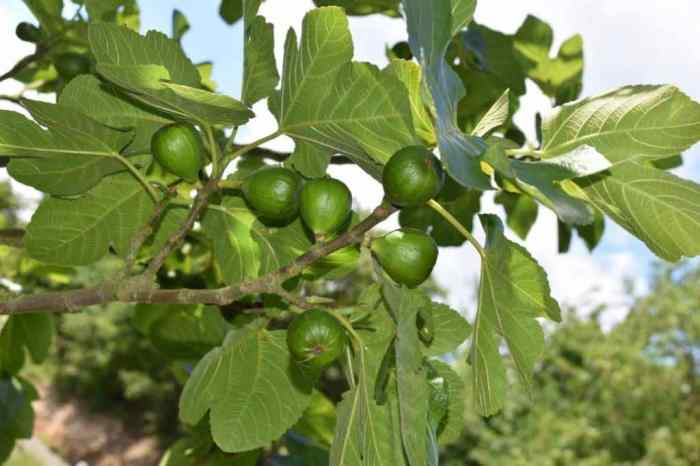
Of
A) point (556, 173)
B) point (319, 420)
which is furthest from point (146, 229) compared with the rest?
point (319, 420)

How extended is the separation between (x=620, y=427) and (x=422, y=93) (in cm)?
1457

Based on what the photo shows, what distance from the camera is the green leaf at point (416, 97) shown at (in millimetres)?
1001

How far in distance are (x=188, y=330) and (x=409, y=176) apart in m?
1.04

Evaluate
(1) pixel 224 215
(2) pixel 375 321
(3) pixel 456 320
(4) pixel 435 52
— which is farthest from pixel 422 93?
(1) pixel 224 215

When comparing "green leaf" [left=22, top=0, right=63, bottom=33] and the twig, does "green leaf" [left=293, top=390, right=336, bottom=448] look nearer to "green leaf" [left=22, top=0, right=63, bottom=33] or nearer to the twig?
the twig

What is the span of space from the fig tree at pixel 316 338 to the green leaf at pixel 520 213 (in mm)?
1350

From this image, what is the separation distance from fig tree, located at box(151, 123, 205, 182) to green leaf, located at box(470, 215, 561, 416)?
16.9 inches

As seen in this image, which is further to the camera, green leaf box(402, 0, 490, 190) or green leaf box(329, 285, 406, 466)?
green leaf box(329, 285, 406, 466)

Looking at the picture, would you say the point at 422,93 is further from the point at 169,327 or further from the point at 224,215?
the point at 169,327

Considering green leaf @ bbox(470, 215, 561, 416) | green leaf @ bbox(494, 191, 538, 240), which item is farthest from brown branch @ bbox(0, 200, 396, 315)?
green leaf @ bbox(494, 191, 538, 240)

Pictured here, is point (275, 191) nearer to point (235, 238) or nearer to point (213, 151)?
point (213, 151)

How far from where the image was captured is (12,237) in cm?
166

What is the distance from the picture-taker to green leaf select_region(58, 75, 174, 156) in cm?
119

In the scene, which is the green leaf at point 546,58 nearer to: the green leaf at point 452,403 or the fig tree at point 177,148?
the green leaf at point 452,403
